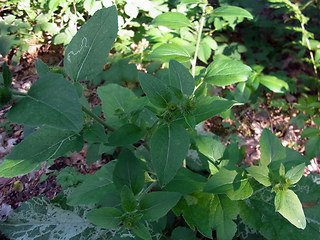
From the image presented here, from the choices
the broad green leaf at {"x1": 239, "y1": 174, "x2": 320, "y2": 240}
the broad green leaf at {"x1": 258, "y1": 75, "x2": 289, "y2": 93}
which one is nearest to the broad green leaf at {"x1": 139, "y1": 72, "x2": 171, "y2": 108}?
the broad green leaf at {"x1": 239, "y1": 174, "x2": 320, "y2": 240}

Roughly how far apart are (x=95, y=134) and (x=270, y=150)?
106 cm

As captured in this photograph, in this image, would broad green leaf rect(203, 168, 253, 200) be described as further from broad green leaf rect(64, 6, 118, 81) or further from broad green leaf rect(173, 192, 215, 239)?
broad green leaf rect(64, 6, 118, 81)

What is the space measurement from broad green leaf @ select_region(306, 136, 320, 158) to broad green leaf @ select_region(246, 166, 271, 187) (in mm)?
1590

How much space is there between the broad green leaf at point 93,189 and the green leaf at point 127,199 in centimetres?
27

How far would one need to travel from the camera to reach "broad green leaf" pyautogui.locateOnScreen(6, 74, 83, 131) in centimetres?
83

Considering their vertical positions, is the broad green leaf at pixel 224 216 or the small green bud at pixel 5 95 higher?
the small green bud at pixel 5 95

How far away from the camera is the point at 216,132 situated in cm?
346

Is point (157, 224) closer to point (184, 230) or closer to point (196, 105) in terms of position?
point (184, 230)

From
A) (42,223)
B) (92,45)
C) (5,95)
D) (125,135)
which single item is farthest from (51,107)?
(42,223)

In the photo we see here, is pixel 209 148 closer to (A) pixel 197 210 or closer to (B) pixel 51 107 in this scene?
(A) pixel 197 210

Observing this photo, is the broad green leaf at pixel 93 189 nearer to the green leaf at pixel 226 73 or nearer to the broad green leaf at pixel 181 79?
the broad green leaf at pixel 181 79

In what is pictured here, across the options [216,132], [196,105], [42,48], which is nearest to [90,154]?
[196,105]

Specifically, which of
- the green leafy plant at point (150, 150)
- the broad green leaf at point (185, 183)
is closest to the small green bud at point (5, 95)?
the green leafy plant at point (150, 150)

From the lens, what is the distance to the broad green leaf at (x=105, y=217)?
135 centimetres
